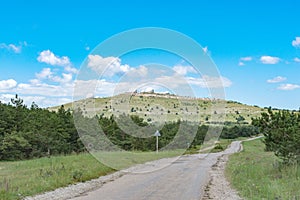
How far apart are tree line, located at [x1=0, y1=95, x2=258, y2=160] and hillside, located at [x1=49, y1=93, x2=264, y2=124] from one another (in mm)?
1209

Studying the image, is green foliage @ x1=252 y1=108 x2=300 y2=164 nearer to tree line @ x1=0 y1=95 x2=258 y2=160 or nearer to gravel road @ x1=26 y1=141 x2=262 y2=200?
gravel road @ x1=26 y1=141 x2=262 y2=200

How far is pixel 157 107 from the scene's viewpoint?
62844mm

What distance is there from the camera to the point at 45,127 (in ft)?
176

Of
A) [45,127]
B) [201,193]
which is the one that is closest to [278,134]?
[201,193]

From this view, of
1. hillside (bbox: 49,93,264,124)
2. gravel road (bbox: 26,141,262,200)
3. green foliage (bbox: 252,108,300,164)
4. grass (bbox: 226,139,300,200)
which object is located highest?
hillside (bbox: 49,93,264,124)

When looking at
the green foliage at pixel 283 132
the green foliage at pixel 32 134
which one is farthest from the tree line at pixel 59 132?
the green foliage at pixel 283 132

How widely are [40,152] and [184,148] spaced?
20.0 meters

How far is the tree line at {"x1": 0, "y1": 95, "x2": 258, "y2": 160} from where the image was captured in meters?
42.1

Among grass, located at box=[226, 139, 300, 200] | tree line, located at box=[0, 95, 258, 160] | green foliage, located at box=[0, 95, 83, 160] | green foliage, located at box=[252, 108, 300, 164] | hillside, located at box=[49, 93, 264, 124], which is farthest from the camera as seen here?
green foliage, located at box=[0, 95, 83, 160]

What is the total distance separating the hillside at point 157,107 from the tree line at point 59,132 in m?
1.21

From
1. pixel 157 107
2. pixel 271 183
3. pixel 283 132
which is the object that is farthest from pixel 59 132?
pixel 271 183

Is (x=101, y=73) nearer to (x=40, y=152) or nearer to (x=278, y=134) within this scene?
(x=278, y=134)

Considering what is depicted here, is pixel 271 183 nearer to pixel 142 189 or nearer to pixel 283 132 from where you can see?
pixel 142 189

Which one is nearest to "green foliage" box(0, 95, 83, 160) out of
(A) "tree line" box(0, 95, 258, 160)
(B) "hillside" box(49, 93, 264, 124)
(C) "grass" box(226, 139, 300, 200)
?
(A) "tree line" box(0, 95, 258, 160)
